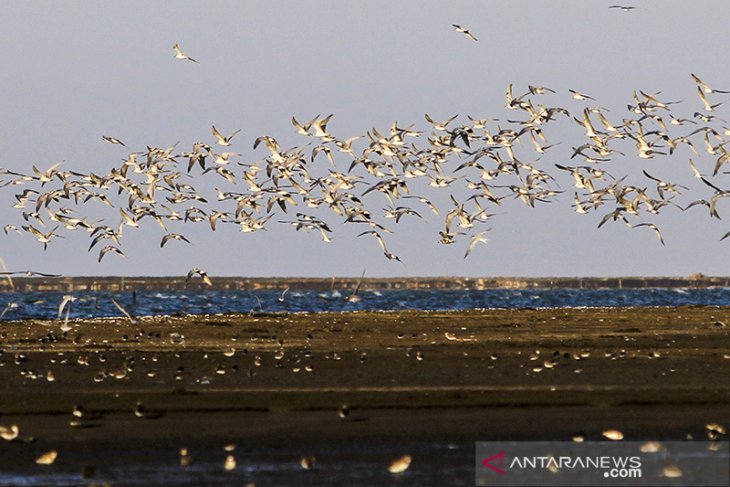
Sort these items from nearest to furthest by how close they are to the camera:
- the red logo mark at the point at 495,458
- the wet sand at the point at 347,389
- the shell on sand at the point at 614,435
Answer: the red logo mark at the point at 495,458 → the shell on sand at the point at 614,435 → the wet sand at the point at 347,389

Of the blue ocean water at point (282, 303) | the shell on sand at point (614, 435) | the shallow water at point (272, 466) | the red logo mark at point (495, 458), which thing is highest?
the blue ocean water at point (282, 303)

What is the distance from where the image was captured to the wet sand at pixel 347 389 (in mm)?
18672

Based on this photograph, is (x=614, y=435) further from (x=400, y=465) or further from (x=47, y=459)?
(x=47, y=459)

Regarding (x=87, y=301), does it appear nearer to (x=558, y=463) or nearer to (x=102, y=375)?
(x=102, y=375)

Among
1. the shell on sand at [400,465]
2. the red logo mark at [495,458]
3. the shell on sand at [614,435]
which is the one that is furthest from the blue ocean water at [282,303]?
the shell on sand at [400,465]

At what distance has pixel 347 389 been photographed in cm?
2430

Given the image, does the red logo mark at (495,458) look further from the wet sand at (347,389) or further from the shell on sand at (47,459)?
the shell on sand at (47,459)

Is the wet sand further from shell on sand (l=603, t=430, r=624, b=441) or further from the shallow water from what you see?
shell on sand (l=603, t=430, r=624, b=441)

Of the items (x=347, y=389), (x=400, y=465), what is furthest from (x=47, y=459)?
(x=347, y=389)

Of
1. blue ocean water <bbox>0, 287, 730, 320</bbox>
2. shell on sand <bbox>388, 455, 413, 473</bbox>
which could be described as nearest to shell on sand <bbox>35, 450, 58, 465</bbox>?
shell on sand <bbox>388, 455, 413, 473</bbox>

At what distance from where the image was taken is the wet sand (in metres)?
18.7

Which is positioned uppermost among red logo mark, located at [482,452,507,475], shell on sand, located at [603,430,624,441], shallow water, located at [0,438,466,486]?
shell on sand, located at [603,430,624,441]

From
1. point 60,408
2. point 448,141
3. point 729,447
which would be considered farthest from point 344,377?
point 448,141

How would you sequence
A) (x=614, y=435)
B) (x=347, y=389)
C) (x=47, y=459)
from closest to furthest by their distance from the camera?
(x=47, y=459)
(x=614, y=435)
(x=347, y=389)
